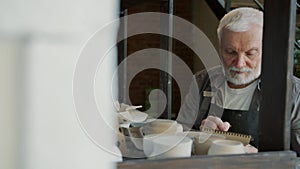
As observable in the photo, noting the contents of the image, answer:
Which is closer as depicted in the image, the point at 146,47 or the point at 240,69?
the point at 240,69

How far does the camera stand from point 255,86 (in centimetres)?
195

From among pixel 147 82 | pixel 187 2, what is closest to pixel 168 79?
pixel 147 82

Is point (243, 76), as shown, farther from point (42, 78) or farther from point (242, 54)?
point (42, 78)

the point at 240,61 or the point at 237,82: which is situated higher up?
the point at 240,61

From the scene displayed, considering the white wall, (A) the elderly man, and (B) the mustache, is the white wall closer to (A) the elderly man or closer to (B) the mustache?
(A) the elderly man

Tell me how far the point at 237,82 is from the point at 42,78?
1711 mm

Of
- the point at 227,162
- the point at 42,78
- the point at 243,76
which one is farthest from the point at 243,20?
the point at 42,78

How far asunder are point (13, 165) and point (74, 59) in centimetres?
14

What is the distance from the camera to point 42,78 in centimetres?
40

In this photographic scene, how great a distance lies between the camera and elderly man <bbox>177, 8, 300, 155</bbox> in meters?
1.88

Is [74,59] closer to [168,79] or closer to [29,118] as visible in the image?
[29,118]

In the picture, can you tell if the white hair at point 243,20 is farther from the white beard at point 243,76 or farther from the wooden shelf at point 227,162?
the wooden shelf at point 227,162

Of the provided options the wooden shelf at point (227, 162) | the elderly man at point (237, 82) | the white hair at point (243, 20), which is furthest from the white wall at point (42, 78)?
the white hair at point (243, 20)

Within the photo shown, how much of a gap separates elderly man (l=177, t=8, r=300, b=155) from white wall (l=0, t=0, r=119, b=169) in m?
1.44
